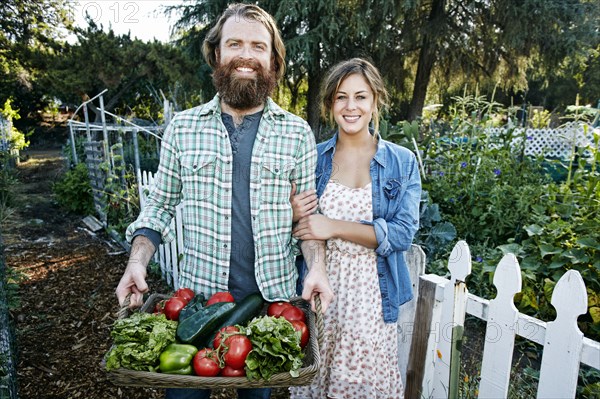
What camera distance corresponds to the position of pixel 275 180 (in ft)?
6.01

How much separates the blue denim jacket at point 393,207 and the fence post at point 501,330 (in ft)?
1.32

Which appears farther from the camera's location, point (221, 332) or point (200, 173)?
point (200, 173)

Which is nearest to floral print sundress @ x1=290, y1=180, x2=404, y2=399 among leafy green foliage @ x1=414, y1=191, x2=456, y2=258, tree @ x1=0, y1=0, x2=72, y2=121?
leafy green foliage @ x1=414, y1=191, x2=456, y2=258

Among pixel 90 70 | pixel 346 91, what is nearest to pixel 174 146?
pixel 346 91

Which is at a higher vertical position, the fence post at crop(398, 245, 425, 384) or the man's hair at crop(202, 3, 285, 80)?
the man's hair at crop(202, 3, 285, 80)

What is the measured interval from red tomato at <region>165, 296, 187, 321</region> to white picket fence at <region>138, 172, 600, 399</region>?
1.66ft

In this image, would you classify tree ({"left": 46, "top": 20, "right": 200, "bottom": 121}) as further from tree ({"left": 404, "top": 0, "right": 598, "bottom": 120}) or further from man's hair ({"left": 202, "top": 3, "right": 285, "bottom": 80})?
man's hair ({"left": 202, "top": 3, "right": 285, "bottom": 80})

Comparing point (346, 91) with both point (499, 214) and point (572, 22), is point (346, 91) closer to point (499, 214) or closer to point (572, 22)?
point (499, 214)

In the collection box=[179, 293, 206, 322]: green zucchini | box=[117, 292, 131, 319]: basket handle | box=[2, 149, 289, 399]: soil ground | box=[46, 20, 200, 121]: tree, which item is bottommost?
box=[2, 149, 289, 399]: soil ground

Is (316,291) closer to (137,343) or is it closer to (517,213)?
(137,343)

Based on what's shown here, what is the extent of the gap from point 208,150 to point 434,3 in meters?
12.3

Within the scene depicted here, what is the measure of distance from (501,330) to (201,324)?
1.29 metres

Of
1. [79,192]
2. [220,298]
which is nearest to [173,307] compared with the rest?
[220,298]

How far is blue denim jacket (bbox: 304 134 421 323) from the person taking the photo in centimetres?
193
